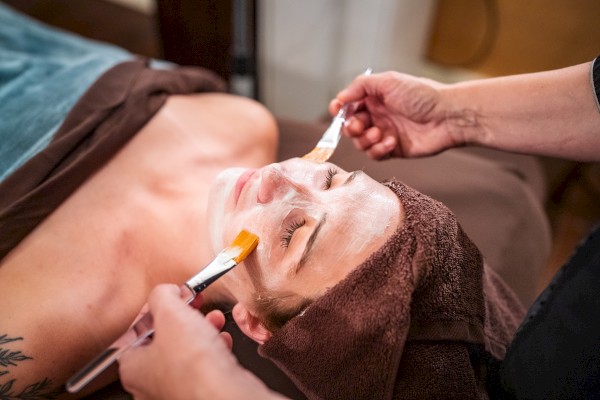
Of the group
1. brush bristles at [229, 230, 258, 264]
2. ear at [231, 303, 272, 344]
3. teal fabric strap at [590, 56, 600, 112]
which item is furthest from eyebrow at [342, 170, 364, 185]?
teal fabric strap at [590, 56, 600, 112]

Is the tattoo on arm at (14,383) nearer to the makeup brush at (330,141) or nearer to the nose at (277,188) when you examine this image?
the nose at (277,188)

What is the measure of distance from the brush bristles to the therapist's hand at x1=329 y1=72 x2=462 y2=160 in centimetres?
38

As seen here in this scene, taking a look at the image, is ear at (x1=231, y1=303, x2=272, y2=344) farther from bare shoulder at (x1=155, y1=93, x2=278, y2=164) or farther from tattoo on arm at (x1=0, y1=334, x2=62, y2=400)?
bare shoulder at (x1=155, y1=93, x2=278, y2=164)

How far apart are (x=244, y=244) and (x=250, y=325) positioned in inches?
6.0

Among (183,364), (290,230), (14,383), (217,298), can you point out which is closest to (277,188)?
(290,230)

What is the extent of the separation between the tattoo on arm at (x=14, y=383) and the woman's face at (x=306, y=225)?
35 centimetres

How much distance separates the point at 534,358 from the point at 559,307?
90 mm

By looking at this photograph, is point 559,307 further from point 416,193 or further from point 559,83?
point 559,83

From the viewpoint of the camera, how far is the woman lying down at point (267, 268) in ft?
2.19

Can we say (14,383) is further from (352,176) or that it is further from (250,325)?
(352,176)

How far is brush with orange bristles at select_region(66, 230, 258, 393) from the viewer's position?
21.5 inches

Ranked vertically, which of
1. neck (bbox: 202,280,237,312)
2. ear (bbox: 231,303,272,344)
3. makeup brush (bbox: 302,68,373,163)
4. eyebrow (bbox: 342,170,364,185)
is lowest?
ear (bbox: 231,303,272,344)

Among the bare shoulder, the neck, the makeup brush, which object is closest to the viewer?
the neck

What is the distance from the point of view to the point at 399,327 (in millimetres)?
634
